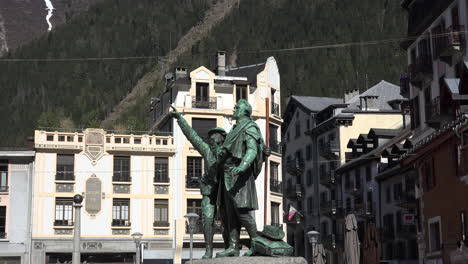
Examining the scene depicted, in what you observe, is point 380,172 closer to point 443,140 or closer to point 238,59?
point 443,140

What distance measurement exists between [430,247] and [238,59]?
153 metres

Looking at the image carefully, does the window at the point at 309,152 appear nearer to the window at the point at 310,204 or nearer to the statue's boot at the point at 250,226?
the window at the point at 310,204

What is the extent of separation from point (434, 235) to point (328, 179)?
1340 inches

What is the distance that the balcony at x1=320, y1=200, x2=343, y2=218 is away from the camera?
72.7 metres

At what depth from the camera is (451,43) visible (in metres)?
40.4

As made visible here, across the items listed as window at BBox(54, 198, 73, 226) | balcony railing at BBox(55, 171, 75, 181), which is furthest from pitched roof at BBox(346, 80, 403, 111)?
window at BBox(54, 198, 73, 226)

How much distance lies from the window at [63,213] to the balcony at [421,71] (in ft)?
84.9

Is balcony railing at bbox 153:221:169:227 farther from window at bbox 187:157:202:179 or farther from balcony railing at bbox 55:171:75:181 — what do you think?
balcony railing at bbox 55:171:75:181

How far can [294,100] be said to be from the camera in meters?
88.2

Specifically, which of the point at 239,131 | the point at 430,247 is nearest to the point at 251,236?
the point at 239,131

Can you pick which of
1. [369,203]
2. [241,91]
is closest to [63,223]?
[241,91]

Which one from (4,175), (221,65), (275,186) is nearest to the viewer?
(4,175)

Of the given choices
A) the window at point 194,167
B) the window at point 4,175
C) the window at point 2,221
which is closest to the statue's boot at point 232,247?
the window at point 2,221

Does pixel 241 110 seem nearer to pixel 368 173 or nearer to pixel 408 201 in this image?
pixel 408 201
